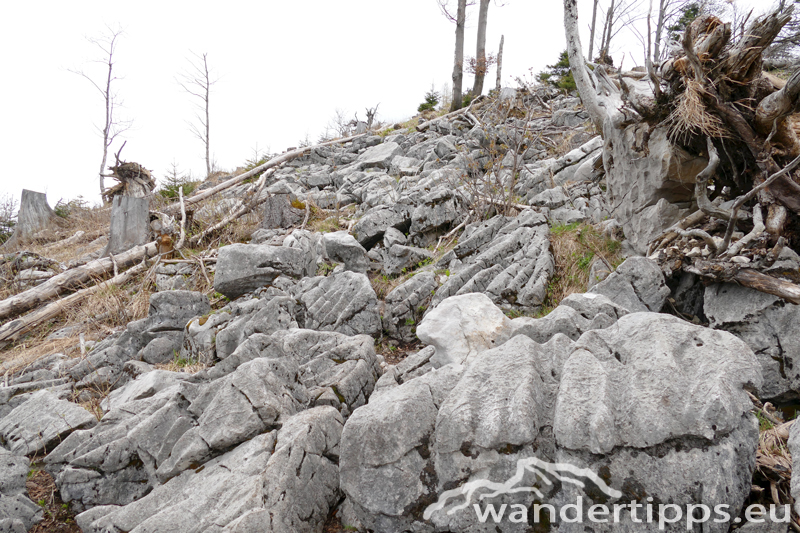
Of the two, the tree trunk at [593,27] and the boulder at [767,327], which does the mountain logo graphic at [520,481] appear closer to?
the boulder at [767,327]

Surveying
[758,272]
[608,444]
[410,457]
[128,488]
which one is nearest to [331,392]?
[410,457]

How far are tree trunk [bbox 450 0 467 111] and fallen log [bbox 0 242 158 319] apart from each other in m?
14.0

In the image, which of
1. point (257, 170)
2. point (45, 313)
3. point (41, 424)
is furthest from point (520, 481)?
point (257, 170)

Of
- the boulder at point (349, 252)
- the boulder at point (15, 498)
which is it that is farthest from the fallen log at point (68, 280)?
the boulder at point (15, 498)

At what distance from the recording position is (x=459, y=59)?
64.7 ft

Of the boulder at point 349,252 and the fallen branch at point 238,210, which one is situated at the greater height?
the fallen branch at point 238,210

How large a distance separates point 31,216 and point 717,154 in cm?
2021

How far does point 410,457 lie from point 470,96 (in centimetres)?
2053

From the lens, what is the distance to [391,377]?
4.44 metres

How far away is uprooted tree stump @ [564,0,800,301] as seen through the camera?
4492 millimetres

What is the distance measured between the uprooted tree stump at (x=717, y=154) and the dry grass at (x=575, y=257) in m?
0.36

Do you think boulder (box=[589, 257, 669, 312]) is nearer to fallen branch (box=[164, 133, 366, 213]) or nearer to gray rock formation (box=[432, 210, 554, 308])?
gray rock formation (box=[432, 210, 554, 308])

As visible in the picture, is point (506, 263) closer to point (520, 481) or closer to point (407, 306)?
point (407, 306)

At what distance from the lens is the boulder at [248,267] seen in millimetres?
7023
